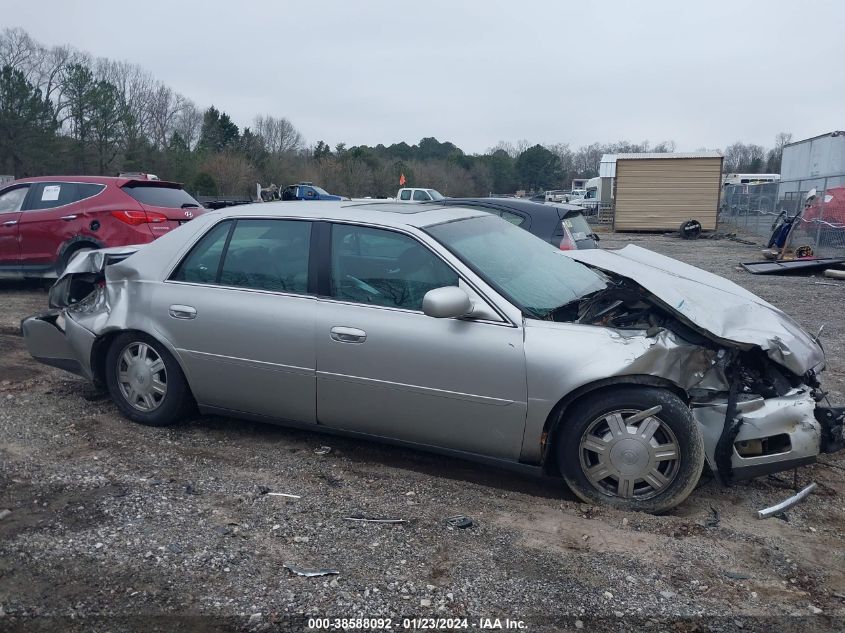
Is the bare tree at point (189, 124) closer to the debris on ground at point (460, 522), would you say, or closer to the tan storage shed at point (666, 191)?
the tan storage shed at point (666, 191)

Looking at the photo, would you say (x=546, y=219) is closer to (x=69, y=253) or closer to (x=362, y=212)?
(x=362, y=212)

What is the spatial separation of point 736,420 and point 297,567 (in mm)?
2244

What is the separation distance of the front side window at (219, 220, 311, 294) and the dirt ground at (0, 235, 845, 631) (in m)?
1.06

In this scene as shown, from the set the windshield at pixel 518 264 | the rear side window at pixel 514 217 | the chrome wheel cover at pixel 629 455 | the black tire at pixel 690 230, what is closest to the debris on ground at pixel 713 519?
the chrome wheel cover at pixel 629 455

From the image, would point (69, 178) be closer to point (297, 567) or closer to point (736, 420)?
point (297, 567)

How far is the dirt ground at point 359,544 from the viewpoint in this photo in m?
2.82

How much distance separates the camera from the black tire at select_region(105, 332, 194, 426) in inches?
185

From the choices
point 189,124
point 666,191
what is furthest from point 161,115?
point 666,191

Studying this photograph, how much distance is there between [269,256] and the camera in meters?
4.51

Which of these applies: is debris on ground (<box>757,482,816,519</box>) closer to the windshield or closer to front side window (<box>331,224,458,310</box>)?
the windshield

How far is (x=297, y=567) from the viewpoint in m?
3.12

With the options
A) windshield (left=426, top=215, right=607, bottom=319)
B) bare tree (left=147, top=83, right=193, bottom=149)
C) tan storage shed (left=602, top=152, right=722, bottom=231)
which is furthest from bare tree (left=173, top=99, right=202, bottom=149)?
windshield (left=426, top=215, right=607, bottom=319)

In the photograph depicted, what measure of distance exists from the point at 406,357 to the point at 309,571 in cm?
128

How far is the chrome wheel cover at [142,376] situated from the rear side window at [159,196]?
204 inches
